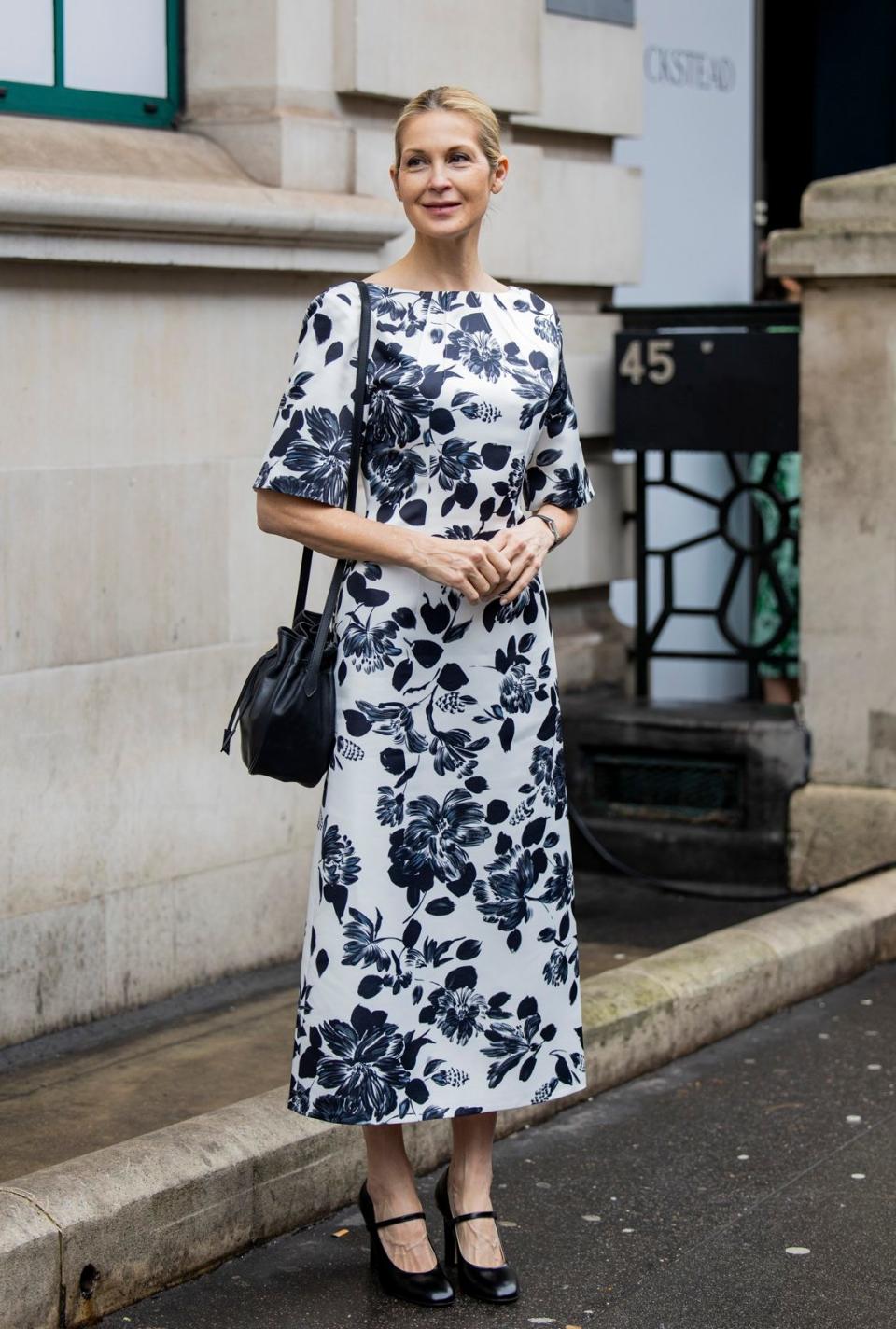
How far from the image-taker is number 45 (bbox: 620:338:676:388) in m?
7.69

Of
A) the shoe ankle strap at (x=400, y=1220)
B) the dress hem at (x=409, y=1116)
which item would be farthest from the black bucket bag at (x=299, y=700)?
the shoe ankle strap at (x=400, y=1220)

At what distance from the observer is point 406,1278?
4012mm

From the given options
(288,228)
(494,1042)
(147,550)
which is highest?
(288,228)

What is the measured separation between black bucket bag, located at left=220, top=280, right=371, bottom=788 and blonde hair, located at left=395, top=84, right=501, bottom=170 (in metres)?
0.31

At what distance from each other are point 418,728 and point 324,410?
2.01ft

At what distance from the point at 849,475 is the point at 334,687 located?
3.64 metres

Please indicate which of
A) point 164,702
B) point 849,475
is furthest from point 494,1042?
point 849,475

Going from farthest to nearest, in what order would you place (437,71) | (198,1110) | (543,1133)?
(437,71)
(543,1133)
(198,1110)

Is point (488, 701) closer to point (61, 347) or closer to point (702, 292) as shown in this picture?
point (61, 347)

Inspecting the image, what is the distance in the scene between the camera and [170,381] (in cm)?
572

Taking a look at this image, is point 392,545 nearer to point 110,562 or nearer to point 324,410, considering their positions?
point 324,410

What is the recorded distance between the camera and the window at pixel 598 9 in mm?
7581

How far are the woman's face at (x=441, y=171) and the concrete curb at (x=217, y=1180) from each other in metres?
1.89

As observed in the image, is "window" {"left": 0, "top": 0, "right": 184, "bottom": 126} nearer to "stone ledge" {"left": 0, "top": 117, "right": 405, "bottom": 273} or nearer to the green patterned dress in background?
"stone ledge" {"left": 0, "top": 117, "right": 405, "bottom": 273}
